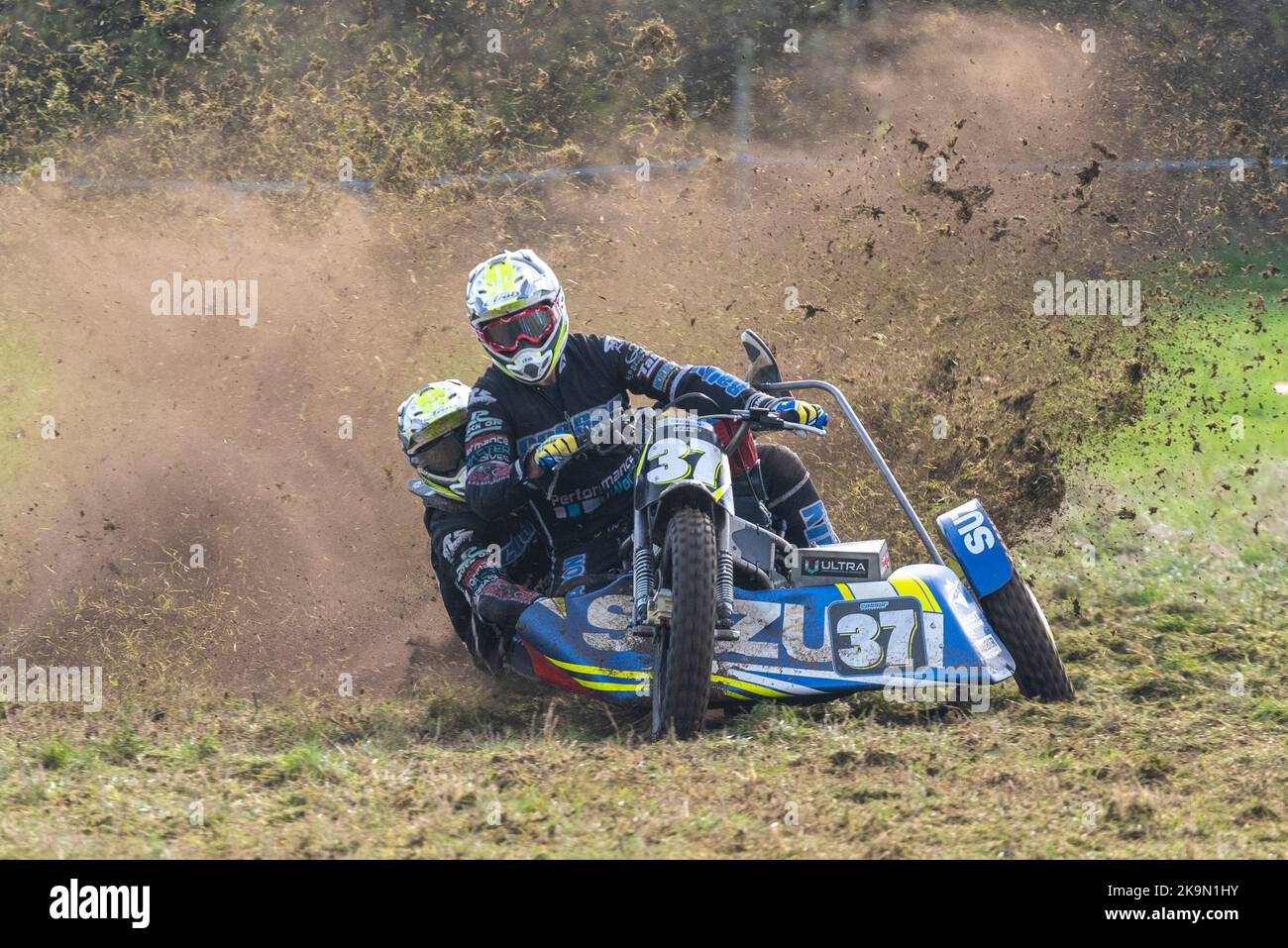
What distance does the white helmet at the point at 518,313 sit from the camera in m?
8.72

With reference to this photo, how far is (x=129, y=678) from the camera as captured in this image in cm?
1093

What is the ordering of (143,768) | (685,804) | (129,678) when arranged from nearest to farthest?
1. (685,804)
2. (143,768)
3. (129,678)

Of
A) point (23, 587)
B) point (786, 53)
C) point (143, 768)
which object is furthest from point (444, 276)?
point (143, 768)

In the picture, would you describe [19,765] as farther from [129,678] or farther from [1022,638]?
[1022,638]

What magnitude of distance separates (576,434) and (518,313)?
806 mm

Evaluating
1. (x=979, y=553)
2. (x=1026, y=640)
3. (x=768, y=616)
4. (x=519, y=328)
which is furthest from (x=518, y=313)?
(x=1026, y=640)

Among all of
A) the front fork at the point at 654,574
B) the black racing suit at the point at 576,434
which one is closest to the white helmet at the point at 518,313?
the black racing suit at the point at 576,434

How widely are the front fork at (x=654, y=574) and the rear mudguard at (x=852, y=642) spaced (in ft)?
1.76

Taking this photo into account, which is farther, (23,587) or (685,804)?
(23,587)

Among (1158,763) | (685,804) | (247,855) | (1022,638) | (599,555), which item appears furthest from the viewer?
(599,555)

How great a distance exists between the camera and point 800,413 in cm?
848

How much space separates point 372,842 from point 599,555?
3.39 m

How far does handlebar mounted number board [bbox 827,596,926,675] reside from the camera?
26.8ft

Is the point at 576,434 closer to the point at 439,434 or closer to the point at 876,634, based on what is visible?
the point at 439,434
